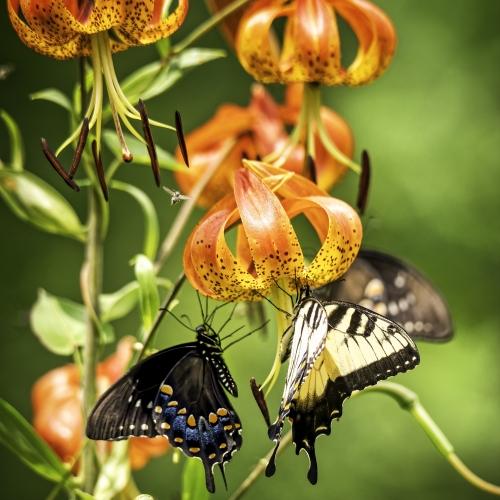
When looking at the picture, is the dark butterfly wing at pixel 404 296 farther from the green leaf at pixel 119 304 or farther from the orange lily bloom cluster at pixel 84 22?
the orange lily bloom cluster at pixel 84 22

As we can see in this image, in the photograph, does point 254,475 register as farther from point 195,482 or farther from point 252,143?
point 252,143

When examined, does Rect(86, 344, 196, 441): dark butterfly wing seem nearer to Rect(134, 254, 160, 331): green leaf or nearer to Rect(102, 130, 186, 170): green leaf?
Rect(134, 254, 160, 331): green leaf

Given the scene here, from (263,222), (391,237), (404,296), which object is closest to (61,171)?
(263,222)

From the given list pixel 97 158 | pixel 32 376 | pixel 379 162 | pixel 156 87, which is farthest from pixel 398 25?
pixel 97 158

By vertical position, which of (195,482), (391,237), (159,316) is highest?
(159,316)

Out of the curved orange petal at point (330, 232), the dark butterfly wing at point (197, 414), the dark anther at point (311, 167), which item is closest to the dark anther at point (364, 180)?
the dark anther at point (311, 167)
